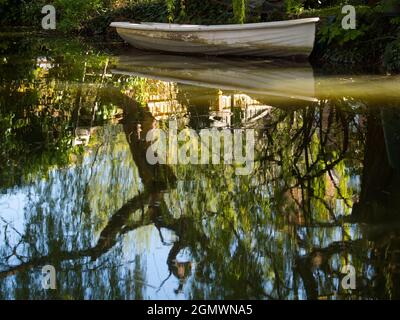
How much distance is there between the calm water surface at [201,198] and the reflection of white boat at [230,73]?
0.30 meters

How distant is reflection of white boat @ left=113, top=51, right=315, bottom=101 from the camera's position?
10.2m

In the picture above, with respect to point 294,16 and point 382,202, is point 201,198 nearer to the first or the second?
point 382,202

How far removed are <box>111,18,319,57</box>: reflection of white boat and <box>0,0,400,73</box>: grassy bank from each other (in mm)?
422

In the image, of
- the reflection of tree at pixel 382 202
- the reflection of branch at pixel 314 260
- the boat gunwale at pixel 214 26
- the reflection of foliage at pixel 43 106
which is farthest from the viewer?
the boat gunwale at pixel 214 26

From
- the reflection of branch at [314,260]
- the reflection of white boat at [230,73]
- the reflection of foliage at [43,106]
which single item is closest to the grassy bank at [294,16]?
the reflection of white boat at [230,73]

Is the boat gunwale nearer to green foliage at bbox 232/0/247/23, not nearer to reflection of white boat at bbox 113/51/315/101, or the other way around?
green foliage at bbox 232/0/247/23

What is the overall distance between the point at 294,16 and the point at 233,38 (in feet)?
4.48

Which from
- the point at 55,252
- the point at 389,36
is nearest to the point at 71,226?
the point at 55,252

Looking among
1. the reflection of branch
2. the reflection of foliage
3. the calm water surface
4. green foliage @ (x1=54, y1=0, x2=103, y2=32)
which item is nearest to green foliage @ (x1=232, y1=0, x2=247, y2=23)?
the reflection of foliage

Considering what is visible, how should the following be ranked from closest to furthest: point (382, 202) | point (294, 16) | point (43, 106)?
1. point (382, 202)
2. point (43, 106)
3. point (294, 16)

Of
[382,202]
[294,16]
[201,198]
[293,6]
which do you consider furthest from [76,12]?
[382,202]

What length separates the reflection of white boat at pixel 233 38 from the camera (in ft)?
44.1

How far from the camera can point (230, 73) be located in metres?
12.4

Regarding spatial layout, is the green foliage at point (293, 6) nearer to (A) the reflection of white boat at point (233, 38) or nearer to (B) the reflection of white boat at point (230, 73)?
(A) the reflection of white boat at point (233, 38)
